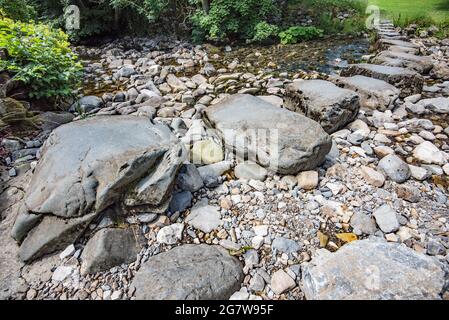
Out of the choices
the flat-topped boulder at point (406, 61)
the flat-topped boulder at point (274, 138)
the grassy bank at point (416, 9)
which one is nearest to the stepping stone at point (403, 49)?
the flat-topped boulder at point (406, 61)

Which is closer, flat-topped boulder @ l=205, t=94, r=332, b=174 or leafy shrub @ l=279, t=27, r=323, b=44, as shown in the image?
flat-topped boulder @ l=205, t=94, r=332, b=174

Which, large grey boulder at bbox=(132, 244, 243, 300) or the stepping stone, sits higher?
the stepping stone

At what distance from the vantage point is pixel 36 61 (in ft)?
13.4

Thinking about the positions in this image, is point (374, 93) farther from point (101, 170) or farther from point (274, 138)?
point (101, 170)

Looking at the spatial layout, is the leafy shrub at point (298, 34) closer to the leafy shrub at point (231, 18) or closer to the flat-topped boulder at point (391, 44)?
the leafy shrub at point (231, 18)

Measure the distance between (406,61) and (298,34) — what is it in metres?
3.59

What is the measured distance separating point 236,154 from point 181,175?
755 mm

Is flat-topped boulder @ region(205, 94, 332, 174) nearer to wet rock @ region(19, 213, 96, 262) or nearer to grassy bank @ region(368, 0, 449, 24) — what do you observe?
wet rock @ region(19, 213, 96, 262)

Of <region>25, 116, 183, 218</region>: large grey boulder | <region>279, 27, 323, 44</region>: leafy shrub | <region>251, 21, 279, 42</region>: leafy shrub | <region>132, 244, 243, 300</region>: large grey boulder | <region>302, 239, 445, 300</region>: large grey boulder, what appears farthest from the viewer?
<region>279, 27, 323, 44</region>: leafy shrub

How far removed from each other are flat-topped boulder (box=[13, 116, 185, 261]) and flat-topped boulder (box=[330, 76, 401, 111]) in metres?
3.42

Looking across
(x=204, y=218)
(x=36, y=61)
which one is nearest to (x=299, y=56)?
(x=36, y=61)

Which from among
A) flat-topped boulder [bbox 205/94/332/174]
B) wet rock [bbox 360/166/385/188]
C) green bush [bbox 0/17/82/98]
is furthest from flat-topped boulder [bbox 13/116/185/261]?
wet rock [bbox 360/166/385/188]

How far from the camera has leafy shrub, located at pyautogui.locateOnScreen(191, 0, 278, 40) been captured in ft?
27.4
